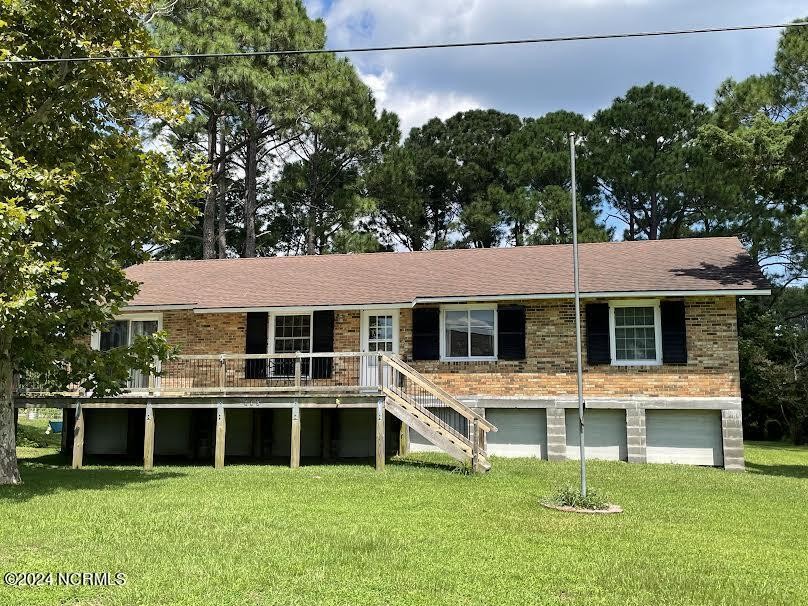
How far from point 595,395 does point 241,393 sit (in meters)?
8.27

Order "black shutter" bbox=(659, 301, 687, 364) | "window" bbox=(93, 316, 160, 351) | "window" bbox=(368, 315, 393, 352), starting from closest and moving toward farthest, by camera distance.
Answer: "black shutter" bbox=(659, 301, 687, 364)
"window" bbox=(368, 315, 393, 352)
"window" bbox=(93, 316, 160, 351)

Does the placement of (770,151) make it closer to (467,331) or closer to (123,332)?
(467,331)

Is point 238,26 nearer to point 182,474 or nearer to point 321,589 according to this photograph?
point 182,474

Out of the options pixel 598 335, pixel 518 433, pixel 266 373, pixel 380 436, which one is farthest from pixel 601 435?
pixel 266 373

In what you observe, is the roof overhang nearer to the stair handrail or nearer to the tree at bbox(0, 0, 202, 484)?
the stair handrail

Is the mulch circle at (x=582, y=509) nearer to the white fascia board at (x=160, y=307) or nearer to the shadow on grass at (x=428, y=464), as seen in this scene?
the shadow on grass at (x=428, y=464)

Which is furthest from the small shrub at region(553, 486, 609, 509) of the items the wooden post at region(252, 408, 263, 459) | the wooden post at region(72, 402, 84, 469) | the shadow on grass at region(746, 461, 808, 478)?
the wooden post at region(72, 402, 84, 469)

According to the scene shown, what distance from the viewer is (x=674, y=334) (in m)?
17.5

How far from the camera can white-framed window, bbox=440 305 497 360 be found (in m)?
18.6

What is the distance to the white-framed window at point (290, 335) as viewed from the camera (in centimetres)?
1912

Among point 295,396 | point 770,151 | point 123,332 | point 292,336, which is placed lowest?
point 295,396

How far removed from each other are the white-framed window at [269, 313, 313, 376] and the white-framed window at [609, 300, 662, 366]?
24.5 ft

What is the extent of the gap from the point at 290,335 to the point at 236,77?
1392 cm

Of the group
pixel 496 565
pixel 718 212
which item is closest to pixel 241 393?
pixel 496 565
